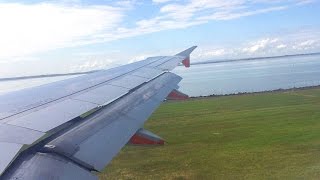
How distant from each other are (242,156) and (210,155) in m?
1.08

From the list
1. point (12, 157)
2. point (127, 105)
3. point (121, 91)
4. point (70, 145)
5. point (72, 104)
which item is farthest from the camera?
point (121, 91)

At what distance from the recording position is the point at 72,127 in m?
3.50

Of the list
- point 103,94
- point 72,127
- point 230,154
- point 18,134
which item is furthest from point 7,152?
point 230,154

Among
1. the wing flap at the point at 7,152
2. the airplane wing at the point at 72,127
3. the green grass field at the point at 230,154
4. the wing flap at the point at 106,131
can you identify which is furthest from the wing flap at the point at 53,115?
the green grass field at the point at 230,154

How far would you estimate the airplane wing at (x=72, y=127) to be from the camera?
2.45m

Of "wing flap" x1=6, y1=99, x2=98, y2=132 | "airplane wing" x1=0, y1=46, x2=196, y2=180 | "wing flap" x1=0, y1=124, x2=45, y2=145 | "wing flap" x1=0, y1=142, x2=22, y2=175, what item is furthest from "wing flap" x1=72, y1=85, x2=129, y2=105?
"wing flap" x1=0, y1=142, x2=22, y2=175

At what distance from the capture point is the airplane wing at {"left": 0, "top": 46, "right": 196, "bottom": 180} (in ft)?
8.02

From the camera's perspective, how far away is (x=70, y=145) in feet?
9.59

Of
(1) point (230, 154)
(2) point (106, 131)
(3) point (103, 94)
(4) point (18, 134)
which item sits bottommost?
(1) point (230, 154)

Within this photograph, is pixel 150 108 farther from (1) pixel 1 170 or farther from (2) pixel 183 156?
(2) pixel 183 156

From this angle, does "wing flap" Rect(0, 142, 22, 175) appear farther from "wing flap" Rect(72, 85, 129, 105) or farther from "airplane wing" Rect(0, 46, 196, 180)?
"wing flap" Rect(72, 85, 129, 105)

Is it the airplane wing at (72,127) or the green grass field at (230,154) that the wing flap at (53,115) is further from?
the green grass field at (230,154)

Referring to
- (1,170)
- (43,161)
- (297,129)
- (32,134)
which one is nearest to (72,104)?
(32,134)

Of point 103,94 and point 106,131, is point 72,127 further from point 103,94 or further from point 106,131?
point 103,94
